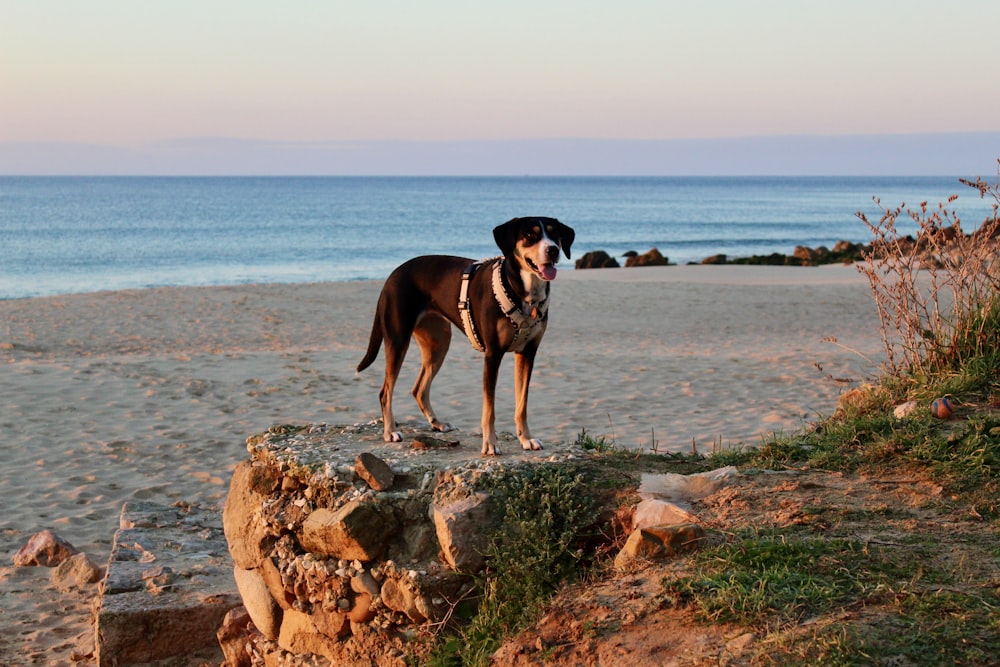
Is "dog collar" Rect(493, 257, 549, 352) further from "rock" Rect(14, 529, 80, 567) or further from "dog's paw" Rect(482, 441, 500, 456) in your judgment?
"rock" Rect(14, 529, 80, 567)

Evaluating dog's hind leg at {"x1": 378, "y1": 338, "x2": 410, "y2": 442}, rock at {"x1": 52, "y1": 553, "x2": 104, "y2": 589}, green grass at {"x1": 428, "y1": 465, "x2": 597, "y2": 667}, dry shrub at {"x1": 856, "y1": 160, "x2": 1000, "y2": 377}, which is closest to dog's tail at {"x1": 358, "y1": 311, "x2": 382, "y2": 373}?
dog's hind leg at {"x1": 378, "y1": 338, "x2": 410, "y2": 442}

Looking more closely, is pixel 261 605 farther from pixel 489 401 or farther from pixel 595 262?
pixel 595 262

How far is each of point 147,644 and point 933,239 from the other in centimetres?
576

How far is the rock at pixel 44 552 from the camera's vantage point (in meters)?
6.69

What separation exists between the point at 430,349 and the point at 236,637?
206 cm

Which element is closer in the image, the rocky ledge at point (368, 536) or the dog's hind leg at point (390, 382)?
the rocky ledge at point (368, 536)

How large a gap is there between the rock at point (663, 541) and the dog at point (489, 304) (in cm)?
117

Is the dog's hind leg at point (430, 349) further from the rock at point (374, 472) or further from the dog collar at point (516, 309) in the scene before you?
the rock at point (374, 472)

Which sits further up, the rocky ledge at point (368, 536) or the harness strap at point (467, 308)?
the harness strap at point (467, 308)

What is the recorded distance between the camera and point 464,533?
4.58 metres

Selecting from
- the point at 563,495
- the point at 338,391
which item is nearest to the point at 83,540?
the point at 563,495

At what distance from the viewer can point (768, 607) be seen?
12.0 feet

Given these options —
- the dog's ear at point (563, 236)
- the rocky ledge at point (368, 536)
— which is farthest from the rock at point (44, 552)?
the dog's ear at point (563, 236)

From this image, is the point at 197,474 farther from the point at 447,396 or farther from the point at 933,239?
the point at 933,239
